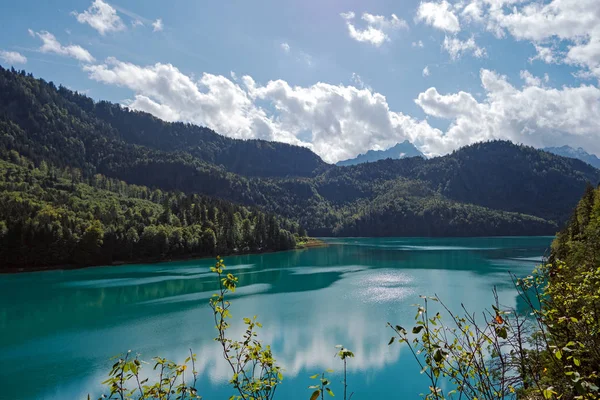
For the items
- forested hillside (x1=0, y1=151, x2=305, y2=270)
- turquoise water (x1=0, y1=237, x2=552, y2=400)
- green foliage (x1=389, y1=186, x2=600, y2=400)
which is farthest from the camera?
forested hillside (x1=0, y1=151, x2=305, y2=270)

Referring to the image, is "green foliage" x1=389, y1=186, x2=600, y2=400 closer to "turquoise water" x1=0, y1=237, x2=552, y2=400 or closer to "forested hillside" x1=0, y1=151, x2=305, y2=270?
"turquoise water" x1=0, y1=237, x2=552, y2=400

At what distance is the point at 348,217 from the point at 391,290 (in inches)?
6279

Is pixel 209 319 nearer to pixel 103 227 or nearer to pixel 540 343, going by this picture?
pixel 540 343

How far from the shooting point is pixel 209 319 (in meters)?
30.2

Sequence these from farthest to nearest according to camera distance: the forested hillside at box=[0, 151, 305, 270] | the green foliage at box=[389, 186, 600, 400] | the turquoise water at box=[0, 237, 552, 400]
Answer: the forested hillside at box=[0, 151, 305, 270] < the turquoise water at box=[0, 237, 552, 400] < the green foliage at box=[389, 186, 600, 400]

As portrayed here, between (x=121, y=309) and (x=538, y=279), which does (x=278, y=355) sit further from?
(x=121, y=309)

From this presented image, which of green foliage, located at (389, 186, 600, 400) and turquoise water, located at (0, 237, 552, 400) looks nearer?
green foliage, located at (389, 186, 600, 400)

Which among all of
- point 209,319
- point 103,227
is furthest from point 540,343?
point 103,227

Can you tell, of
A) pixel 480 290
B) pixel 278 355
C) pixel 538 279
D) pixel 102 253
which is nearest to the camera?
pixel 538 279

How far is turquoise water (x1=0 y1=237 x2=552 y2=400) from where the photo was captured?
18.9 m

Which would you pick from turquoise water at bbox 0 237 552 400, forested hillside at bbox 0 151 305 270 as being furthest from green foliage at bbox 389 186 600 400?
forested hillside at bbox 0 151 305 270

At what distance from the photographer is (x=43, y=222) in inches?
2518

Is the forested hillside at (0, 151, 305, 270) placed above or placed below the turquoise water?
above

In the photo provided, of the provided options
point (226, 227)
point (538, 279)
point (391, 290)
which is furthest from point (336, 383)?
point (226, 227)
